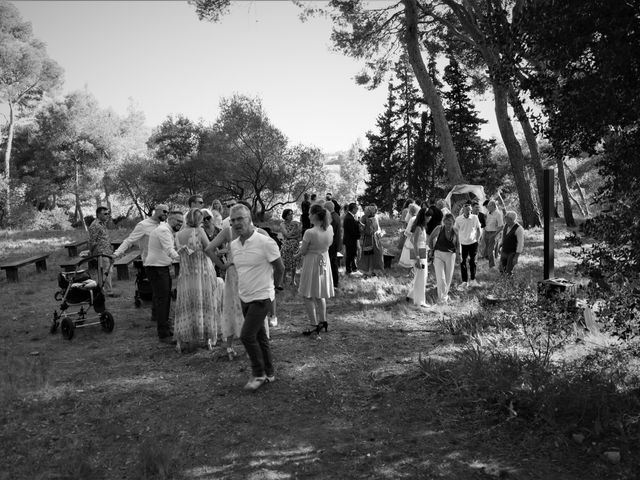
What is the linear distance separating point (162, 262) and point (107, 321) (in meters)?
1.74

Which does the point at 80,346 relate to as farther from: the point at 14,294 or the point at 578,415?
the point at 578,415

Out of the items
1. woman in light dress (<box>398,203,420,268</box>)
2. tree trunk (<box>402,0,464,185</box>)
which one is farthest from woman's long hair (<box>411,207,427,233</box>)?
tree trunk (<box>402,0,464,185</box>)

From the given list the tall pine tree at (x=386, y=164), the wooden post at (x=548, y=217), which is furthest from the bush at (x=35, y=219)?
the wooden post at (x=548, y=217)

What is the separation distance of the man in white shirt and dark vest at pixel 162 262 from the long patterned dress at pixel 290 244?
3357 mm

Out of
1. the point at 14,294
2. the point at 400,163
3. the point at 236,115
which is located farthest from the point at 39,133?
the point at 14,294

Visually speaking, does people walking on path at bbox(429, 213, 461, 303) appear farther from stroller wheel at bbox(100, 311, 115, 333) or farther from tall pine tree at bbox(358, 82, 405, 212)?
tall pine tree at bbox(358, 82, 405, 212)

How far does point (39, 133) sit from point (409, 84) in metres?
31.9

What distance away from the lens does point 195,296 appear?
6320 millimetres

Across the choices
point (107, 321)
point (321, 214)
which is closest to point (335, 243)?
point (321, 214)

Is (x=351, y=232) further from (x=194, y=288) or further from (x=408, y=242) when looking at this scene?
(x=194, y=288)

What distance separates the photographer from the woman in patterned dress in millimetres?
10038

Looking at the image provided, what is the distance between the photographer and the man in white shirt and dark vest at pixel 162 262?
21.6ft

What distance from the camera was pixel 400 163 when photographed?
1687 inches

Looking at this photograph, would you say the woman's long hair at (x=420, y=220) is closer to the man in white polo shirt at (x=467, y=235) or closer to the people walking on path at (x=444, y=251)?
the people walking on path at (x=444, y=251)
